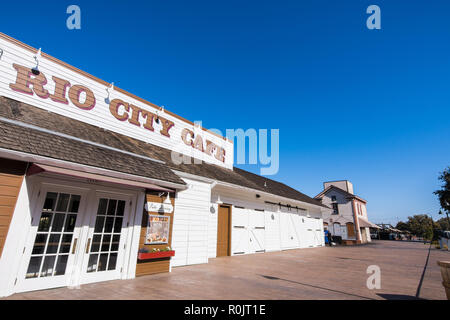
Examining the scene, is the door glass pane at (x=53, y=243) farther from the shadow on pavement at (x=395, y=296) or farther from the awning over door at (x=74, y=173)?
the shadow on pavement at (x=395, y=296)

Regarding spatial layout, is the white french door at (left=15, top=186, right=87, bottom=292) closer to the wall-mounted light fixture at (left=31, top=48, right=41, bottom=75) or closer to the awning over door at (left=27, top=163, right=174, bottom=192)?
the awning over door at (left=27, top=163, right=174, bottom=192)

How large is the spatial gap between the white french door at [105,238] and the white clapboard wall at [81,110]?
4031 millimetres

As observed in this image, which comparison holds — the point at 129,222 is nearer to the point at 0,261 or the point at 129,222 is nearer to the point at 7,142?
the point at 0,261

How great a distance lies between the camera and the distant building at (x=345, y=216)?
26984 mm

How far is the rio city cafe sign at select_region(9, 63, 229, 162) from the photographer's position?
6.88 metres

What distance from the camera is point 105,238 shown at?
18.0 ft

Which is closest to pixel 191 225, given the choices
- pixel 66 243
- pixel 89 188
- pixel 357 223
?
pixel 89 188

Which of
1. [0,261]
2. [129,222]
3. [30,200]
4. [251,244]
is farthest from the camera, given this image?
[251,244]

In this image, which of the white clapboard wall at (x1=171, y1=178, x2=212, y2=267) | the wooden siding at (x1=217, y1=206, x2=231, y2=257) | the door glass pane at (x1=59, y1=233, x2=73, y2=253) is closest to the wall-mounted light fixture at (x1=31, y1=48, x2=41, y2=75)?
the door glass pane at (x1=59, y1=233, x2=73, y2=253)

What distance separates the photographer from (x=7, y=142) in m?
4.12

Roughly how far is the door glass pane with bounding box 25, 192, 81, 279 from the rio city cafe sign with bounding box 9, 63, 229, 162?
4294 mm
